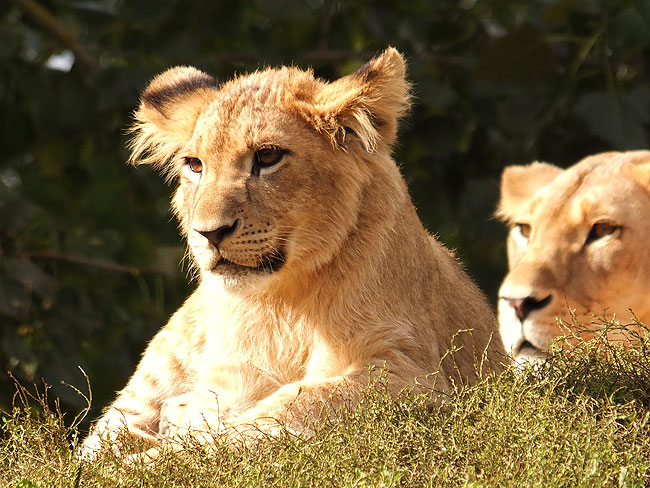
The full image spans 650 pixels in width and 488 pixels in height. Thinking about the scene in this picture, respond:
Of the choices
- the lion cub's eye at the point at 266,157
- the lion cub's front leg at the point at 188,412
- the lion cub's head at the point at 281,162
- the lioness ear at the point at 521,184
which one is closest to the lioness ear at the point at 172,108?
the lion cub's head at the point at 281,162

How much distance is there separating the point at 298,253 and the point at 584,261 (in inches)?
40.1

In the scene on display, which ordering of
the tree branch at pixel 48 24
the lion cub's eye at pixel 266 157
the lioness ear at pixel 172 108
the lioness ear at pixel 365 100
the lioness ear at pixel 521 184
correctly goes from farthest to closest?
the tree branch at pixel 48 24 < the lioness ear at pixel 521 184 < the lioness ear at pixel 172 108 < the lioness ear at pixel 365 100 < the lion cub's eye at pixel 266 157

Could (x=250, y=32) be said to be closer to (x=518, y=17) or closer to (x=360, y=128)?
(x=518, y=17)

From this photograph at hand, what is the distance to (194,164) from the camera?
313 cm

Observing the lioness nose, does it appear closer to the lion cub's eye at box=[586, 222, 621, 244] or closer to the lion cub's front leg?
the lion cub's eye at box=[586, 222, 621, 244]

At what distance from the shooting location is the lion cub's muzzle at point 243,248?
2799 mm

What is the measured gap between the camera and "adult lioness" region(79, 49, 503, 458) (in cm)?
286

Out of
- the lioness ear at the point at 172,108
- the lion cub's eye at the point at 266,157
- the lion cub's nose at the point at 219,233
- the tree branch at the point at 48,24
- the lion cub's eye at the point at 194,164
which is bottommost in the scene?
the lion cub's nose at the point at 219,233

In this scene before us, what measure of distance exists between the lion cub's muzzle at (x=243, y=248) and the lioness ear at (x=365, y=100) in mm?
395

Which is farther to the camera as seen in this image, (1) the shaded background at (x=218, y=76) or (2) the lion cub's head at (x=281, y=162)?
(1) the shaded background at (x=218, y=76)

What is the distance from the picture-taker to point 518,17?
6617 millimetres

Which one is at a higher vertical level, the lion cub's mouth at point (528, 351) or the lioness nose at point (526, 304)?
the lioness nose at point (526, 304)

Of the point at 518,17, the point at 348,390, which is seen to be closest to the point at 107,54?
the point at 518,17

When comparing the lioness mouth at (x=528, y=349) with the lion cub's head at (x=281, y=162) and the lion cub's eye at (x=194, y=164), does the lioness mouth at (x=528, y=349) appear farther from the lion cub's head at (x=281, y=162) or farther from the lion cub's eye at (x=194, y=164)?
the lion cub's eye at (x=194, y=164)
